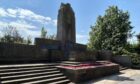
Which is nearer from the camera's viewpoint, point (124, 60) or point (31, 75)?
point (31, 75)

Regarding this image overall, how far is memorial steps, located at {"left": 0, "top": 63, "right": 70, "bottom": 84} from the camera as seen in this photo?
9427mm

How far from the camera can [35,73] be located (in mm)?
10938

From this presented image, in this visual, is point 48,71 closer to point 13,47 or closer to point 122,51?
point 13,47

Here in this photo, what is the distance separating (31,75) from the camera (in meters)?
10.4

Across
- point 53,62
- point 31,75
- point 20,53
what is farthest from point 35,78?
point 53,62

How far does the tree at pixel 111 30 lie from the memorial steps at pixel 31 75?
2195cm

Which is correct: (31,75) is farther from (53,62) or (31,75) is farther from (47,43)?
(47,43)

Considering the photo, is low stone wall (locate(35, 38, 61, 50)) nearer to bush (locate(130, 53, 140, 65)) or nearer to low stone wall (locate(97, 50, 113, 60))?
low stone wall (locate(97, 50, 113, 60))

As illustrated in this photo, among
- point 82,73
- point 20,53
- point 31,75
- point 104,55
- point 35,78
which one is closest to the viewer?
point 35,78

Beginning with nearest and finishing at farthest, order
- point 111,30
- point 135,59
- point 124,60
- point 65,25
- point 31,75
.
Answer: point 31,75, point 65,25, point 124,60, point 135,59, point 111,30

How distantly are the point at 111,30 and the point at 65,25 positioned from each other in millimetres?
17374

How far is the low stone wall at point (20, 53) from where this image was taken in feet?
42.4

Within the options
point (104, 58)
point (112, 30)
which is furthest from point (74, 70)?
point (112, 30)

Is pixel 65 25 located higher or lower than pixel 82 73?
higher
